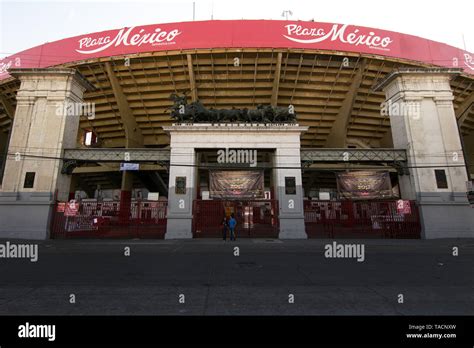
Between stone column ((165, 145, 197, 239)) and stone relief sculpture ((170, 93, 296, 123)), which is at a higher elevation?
stone relief sculpture ((170, 93, 296, 123))

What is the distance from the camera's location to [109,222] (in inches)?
737

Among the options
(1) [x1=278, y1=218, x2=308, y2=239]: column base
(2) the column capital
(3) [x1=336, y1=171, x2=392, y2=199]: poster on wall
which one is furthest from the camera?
(2) the column capital

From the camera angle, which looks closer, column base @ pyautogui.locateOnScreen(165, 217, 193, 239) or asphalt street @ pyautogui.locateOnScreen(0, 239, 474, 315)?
asphalt street @ pyautogui.locateOnScreen(0, 239, 474, 315)

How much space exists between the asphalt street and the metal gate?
28.8ft

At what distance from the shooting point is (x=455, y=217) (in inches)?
688

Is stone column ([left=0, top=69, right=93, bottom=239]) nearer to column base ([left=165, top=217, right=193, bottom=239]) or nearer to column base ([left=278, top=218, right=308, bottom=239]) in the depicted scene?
column base ([left=165, top=217, right=193, bottom=239])

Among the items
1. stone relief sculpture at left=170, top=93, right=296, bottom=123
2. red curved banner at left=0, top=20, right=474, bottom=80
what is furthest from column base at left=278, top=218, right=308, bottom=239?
red curved banner at left=0, top=20, right=474, bottom=80

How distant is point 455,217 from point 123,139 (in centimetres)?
3227

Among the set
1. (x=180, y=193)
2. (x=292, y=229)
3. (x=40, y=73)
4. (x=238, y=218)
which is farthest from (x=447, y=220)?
(x=40, y=73)

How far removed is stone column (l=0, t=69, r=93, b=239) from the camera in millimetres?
17250

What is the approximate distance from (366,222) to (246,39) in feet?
59.9

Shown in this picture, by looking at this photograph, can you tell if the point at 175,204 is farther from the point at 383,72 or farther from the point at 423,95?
the point at 383,72
